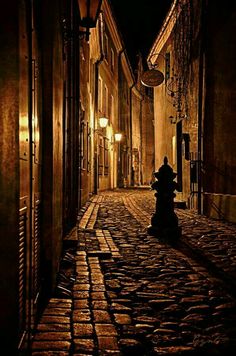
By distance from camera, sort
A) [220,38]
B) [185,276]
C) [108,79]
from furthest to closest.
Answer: [108,79] < [220,38] < [185,276]

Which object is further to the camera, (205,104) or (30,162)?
(205,104)

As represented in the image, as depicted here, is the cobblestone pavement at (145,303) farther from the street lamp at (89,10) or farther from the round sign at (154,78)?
the round sign at (154,78)

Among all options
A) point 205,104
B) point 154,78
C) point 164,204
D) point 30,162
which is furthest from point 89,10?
point 154,78

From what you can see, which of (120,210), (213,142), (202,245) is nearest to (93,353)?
(202,245)

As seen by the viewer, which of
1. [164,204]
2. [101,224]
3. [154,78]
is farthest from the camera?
[154,78]

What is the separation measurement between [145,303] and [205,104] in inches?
351

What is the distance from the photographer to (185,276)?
529 cm

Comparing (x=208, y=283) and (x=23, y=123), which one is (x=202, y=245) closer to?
(x=208, y=283)

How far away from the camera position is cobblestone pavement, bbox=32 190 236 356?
3.14m

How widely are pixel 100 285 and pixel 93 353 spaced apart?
1.84 m

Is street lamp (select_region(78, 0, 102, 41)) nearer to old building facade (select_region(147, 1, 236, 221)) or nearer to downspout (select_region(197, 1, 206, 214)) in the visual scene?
old building facade (select_region(147, 1, 236, 221))

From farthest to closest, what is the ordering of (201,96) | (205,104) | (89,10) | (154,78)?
(154,78), (201,96), (205,104), (89,10)

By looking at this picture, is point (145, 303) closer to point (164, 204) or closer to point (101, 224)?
point (164, 204)

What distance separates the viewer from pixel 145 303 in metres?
4.21
